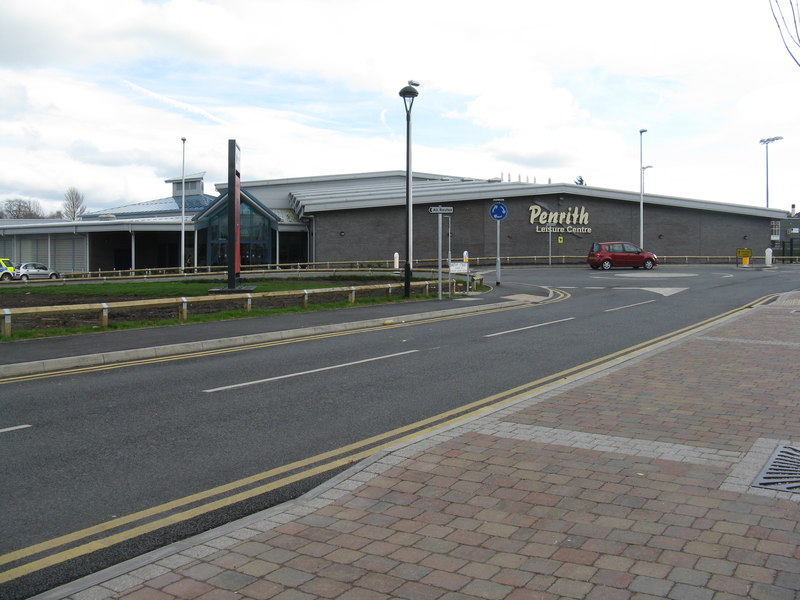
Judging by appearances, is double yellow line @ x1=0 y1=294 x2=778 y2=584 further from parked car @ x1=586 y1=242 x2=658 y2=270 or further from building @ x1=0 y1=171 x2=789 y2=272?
building @ x1=0 y1=171 x2=789 y2=272

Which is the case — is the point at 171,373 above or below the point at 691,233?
below

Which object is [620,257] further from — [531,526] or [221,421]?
[531,526]

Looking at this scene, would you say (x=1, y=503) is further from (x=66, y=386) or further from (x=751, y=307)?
(x=751, y=307)

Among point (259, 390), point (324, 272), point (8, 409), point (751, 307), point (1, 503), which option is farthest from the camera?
point (324, 272)

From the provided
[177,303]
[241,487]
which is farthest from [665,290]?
[241,487]

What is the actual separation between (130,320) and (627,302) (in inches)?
604

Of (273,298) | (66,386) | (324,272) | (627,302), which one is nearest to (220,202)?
(324,272)

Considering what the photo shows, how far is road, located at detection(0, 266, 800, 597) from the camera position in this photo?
5082mm

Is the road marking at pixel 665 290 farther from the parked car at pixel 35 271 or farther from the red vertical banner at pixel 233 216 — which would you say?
the parked car at pixel 35 271

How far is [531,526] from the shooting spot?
469 centimetres

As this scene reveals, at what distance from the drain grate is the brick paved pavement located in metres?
0.10

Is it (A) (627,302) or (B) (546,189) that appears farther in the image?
(B) (546,189)

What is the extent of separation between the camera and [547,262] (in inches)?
2137

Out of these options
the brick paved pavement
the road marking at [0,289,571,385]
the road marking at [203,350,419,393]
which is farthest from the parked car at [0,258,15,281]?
the brick paved pavement
